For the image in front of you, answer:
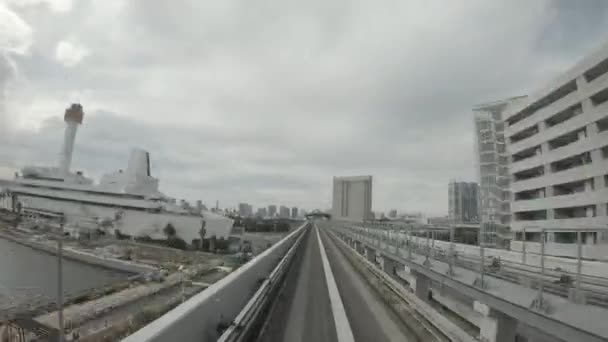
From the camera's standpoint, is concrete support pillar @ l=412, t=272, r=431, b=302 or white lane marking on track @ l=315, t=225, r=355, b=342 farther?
concrete support pillar @ l=412, t=272, r=431, b=302

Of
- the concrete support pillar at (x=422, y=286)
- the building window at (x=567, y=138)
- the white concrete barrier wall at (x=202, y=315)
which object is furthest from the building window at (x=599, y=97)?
the white concrete barrier wall at (x=202, y=315)

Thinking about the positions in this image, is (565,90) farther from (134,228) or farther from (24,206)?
(24,206)

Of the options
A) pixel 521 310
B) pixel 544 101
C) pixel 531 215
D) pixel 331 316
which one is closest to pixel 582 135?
pixel 544 101

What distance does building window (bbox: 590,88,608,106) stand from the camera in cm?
2373

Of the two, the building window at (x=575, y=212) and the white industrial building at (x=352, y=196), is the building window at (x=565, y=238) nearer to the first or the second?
the building window at (x=575, y=212)

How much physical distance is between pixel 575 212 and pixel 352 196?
105197 mm

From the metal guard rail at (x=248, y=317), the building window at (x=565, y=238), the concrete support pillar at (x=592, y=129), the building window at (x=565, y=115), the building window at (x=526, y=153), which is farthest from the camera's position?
the building window at (x=526, y=153)

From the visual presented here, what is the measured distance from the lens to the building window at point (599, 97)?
2373 cm

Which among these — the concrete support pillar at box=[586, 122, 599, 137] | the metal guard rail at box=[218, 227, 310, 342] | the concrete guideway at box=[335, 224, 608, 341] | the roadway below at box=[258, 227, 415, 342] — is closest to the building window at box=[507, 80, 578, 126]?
the concrete support pillar at box=[586, 122, 599, 137]

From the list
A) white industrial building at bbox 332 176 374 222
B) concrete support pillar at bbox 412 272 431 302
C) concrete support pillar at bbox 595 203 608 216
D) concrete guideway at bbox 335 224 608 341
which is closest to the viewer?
concrete guideway at bbox 335 224 608 341

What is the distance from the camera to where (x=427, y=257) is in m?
9.68

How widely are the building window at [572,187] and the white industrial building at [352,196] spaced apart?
3638 inches

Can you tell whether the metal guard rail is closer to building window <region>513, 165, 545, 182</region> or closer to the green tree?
building window <region>513, 165, 545, 182</region>

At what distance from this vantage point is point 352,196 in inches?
5143
